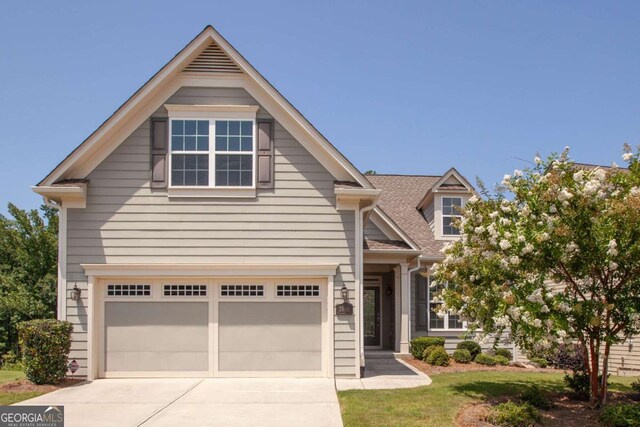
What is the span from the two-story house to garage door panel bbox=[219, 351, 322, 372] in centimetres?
2

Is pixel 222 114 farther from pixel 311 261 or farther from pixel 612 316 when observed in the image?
pixel 612 316

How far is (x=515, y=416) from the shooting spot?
28.7ft

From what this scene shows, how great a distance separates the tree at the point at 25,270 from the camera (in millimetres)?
21766

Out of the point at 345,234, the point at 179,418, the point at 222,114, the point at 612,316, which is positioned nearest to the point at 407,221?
the point at 345,234

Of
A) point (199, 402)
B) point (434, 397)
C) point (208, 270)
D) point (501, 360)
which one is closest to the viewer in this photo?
point (199, 402)

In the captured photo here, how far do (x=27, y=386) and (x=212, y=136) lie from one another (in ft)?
20.0

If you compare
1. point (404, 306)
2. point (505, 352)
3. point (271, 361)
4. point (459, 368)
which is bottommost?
point (459, 368)

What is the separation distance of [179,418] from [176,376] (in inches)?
157

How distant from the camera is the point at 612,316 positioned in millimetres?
9430

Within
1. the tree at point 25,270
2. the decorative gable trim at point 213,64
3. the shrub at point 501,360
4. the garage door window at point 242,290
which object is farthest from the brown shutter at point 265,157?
the tree at point 25,270

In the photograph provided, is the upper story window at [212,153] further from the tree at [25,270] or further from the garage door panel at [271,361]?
the tree at [25,270]

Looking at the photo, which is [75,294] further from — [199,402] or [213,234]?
[199,402]

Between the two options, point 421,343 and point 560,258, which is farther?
point 421,343

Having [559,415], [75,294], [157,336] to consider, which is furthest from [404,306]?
[75,294]
